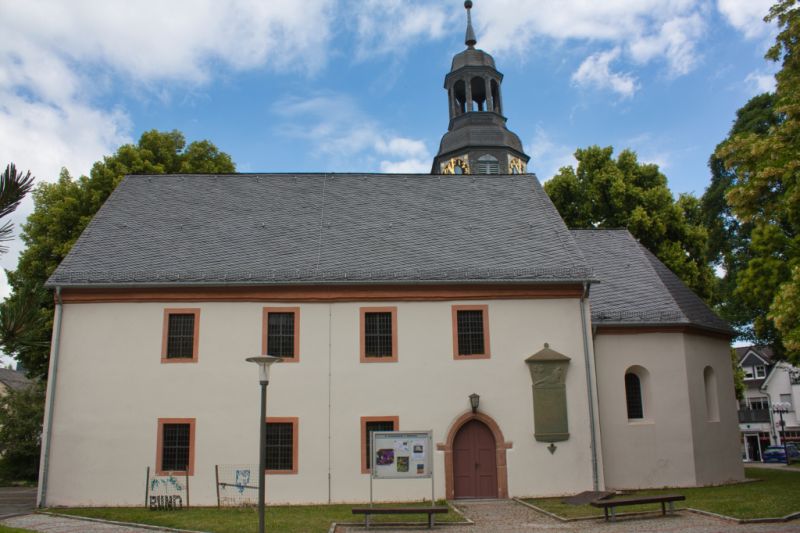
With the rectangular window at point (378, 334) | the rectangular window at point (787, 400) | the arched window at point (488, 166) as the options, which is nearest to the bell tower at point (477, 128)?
the arched window at point (488, 166)

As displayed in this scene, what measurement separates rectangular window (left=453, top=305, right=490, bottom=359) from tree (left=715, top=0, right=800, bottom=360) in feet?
23.1

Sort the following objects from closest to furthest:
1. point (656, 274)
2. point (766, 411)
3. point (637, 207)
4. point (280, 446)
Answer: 1. point (280, 446)
2. point (656, 274)
3. point (637, 207)
4. point (766, 411)

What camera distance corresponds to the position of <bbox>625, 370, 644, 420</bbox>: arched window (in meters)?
20.2

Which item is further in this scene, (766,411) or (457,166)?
(766,411)

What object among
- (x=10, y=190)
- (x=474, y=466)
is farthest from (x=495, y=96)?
(x=10, y=190)

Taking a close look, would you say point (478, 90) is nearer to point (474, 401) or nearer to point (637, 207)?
point (637, 207)

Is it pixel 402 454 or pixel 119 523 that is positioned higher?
pixel 402 454

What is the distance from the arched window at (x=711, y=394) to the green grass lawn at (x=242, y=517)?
9540 mm

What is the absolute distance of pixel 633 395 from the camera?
20.4 meters

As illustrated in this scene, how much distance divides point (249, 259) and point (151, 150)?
13461 millimetres

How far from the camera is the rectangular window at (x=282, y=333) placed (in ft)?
61.2

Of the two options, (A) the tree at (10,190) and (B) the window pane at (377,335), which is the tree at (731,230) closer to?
(B) the window pane at (377,335)

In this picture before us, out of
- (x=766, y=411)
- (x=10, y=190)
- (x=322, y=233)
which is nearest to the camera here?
(x=10, y=190)

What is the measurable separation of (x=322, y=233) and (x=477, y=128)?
14.6 meters
